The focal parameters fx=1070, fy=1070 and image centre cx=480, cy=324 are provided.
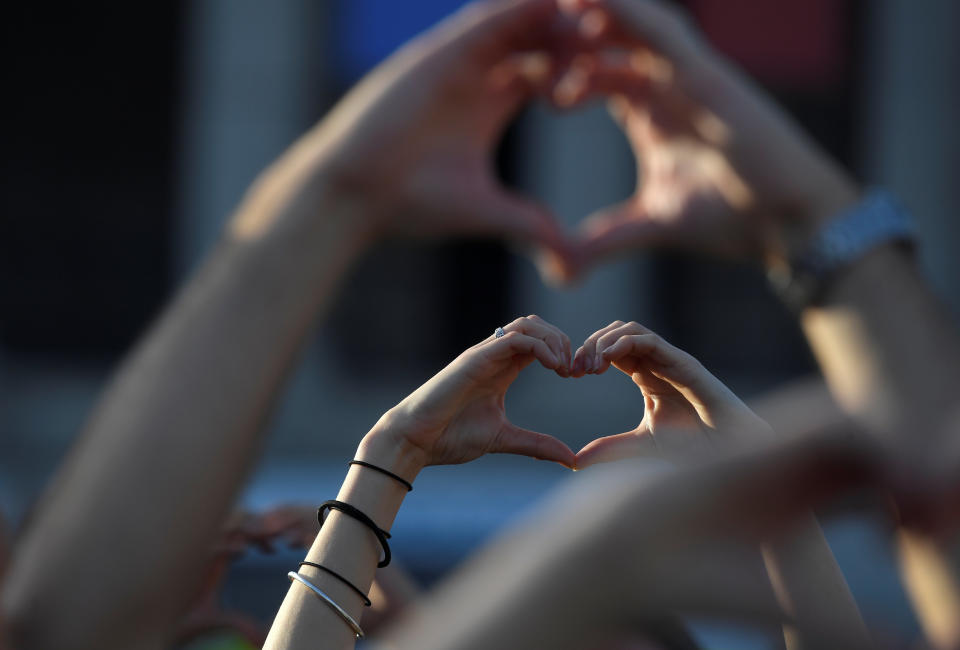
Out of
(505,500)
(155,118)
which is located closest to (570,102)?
(505,500)

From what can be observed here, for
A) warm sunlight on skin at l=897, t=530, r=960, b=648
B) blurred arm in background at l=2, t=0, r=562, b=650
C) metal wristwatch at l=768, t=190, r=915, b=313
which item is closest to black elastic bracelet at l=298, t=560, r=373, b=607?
warm sunlight on skin at l=897, t=530, r=960, b=648

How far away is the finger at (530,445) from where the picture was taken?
0.81 meters

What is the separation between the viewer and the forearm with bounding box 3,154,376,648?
1.26m

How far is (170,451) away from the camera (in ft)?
4.31

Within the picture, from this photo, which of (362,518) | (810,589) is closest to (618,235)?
(362,518)

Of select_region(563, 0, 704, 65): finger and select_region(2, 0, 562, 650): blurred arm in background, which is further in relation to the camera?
select_region(563, 0, 704, 65): finger

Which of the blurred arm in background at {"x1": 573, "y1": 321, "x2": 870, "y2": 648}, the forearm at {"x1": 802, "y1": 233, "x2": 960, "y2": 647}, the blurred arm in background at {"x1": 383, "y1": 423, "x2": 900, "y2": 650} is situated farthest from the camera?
the forearm at {"x1": 802, "y1": 233, "x2": 960, "y2": 647}

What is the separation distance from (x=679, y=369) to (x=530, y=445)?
0.47 feet

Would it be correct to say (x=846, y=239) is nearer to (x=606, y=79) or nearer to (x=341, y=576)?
(x=606, y=79)

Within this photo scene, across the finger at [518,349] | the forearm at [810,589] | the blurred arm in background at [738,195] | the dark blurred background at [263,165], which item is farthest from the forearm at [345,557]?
the dark blurred background at [263,165]

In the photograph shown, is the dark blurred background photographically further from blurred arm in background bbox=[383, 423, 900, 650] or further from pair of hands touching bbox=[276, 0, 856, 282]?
blurred arm in background bbox=[383, 423, 900, 650]

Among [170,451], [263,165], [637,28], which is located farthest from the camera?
[263,165]

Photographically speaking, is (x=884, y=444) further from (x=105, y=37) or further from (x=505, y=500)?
(x=105, y=37)

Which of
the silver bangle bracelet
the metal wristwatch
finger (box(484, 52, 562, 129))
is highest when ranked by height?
finger (box(484, 52, 562, 129))
